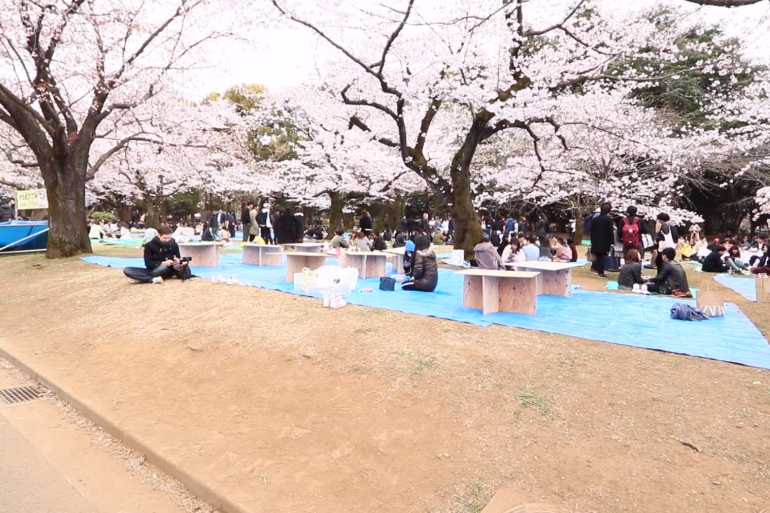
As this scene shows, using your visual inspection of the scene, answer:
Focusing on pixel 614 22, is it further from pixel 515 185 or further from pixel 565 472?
pixel 565 472

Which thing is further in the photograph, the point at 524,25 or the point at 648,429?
the point at 524,25

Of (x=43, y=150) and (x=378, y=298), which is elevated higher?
(x=43, y=150)

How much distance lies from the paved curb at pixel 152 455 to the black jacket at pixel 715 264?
536 inches

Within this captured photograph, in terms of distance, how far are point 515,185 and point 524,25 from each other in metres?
8.51

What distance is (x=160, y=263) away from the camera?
9125 mm

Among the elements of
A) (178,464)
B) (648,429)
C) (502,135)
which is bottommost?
(178,464)

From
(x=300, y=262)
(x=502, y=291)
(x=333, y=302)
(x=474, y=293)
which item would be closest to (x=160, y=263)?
(x=300, y=262)

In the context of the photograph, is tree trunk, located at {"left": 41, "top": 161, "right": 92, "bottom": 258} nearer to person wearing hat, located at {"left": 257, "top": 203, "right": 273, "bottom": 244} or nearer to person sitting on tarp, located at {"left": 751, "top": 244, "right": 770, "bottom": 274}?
person wearing hat, located at {"left": 257, "top": 203, "right": 273, "bottom": 244}

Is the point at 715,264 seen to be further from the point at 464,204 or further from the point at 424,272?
the point at 424,272

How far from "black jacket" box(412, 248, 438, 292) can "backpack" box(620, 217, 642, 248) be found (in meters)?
4.51

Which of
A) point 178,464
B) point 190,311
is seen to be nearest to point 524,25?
point 190,311

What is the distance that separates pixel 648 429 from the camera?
3363 millimetres

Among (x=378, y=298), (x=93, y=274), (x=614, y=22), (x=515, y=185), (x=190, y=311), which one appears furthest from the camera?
(x=515, y=185)

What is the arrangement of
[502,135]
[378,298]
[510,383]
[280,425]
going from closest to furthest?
[280,425]
[510,383]
[378,298]
[502,135]
